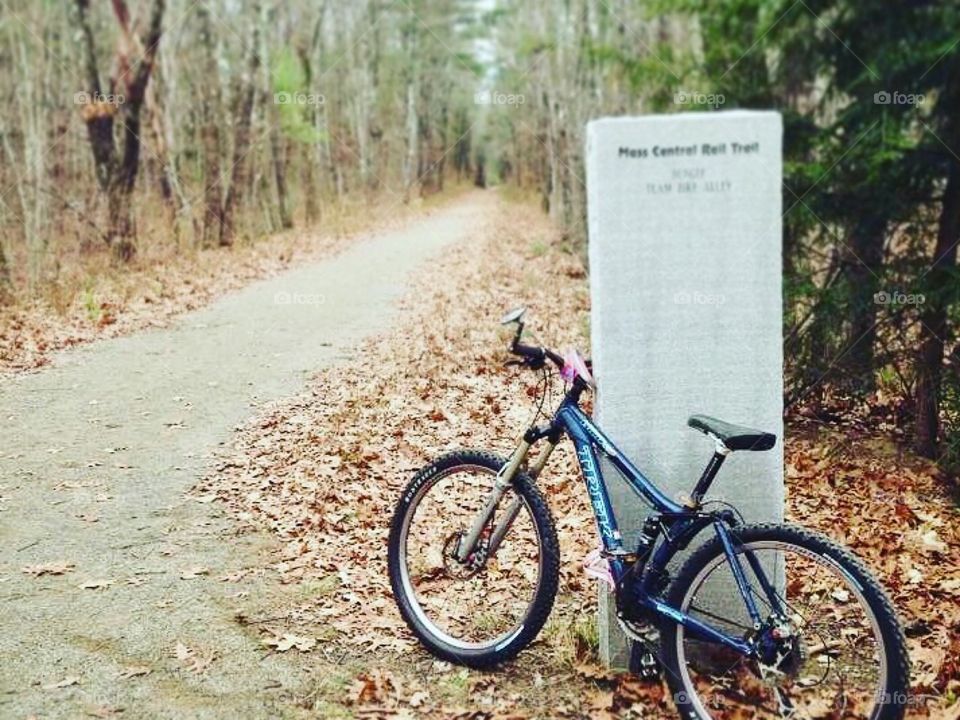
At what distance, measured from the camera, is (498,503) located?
13.1 feet

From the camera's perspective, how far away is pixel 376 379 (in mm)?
9312

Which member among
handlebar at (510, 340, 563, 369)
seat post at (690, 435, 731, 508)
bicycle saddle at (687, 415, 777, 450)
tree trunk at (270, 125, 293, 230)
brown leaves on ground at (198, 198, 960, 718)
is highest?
tree trunk at (270, 125, 293, 230)

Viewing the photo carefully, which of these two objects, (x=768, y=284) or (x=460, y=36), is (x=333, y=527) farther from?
(x=460, y=36)

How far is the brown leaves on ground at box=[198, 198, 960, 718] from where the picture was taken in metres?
3.89

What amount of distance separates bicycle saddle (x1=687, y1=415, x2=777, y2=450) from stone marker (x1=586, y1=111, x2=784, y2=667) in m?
0.28

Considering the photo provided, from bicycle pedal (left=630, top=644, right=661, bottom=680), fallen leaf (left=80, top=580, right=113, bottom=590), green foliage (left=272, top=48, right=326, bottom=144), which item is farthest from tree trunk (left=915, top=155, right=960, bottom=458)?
green foliage (left=272, top=48, right=326, bottom=144)

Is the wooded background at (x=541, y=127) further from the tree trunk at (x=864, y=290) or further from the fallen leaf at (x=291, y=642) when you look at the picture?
the fallen leaf at (x=291, y=642)

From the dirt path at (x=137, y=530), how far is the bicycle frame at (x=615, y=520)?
1.47 meters

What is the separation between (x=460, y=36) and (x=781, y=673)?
51511 mm

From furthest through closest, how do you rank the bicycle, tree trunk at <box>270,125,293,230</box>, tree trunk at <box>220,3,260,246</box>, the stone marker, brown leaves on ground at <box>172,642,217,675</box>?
tree trunk at <box>270,125,293,230</box>
tree trunk at <box>220,3,260,246</box>
brown leaves on ground at <box>172,642,217,675</box>
the stone marker
the bicycle

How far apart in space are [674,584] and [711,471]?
47cm

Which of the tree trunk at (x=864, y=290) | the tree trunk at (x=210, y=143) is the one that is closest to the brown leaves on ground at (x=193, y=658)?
the tree trunk at (x=864, y=290)

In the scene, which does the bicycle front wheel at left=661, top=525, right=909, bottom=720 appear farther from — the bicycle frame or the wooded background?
the wooded background

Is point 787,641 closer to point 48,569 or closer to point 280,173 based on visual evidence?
point 48,569
